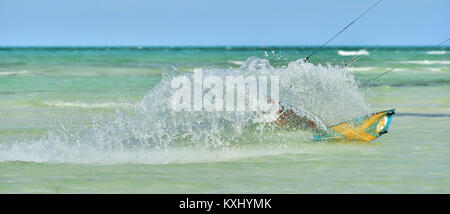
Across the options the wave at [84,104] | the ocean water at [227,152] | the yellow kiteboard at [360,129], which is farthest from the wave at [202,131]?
the wave at [84,104]

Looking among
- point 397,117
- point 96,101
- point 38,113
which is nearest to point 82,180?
point 38,113

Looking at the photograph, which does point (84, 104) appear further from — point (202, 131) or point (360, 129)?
point (360, 129)

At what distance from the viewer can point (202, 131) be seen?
291 inches

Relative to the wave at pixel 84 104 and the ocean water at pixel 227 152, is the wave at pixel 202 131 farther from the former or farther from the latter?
the wave at pixel 84 104

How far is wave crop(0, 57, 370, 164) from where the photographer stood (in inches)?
263

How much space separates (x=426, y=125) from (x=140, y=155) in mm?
4979

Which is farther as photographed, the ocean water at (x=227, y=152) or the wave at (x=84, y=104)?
the wave at (x=84, y=104)

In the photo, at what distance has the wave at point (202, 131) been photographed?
668 centimetres

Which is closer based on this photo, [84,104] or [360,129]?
[360,129]

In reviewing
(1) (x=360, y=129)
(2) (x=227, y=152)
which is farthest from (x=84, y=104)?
(1) (x=360, y=129)

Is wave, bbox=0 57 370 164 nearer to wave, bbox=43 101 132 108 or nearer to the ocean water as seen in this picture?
the ocean water

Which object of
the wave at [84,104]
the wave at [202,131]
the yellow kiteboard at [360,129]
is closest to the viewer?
the wave at [202,131]

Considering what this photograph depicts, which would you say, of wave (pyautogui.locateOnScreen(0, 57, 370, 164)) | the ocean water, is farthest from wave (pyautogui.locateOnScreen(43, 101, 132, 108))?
wave (pyautogui.locateOnScreen(0, 57, 370, 164))
